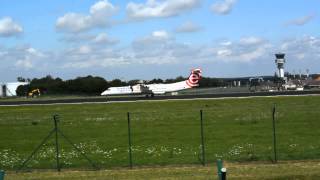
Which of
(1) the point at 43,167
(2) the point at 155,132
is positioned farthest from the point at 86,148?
(2) the point at 155,132

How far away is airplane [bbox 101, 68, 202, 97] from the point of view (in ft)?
362

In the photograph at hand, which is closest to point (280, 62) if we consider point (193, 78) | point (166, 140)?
point (193, 78)

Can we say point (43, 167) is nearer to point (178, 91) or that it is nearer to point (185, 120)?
point (185, 120)

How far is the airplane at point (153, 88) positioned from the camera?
11044cm

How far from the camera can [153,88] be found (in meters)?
112

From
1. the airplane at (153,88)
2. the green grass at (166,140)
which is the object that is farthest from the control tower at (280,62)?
the green grass at (166,140)

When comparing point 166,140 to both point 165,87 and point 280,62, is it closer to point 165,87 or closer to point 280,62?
point 165,87

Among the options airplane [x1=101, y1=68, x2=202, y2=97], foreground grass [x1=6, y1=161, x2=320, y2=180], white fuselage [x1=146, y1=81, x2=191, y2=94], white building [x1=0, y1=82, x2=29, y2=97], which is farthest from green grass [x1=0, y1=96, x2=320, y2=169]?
white building [x1=0, y1=82, x2=29, y2=97]

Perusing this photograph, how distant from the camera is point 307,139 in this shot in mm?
27500

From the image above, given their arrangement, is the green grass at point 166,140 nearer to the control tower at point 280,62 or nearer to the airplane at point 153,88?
the airplane at point 153,88

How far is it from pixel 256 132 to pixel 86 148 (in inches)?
391

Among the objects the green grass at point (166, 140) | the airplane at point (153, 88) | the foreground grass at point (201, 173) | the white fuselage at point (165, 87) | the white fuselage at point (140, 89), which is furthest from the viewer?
the white fuselage at point (140, 89)

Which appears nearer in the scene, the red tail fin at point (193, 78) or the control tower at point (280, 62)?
the red tail fin at point (193, 78)

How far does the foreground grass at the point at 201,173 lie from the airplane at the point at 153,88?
85879mm
